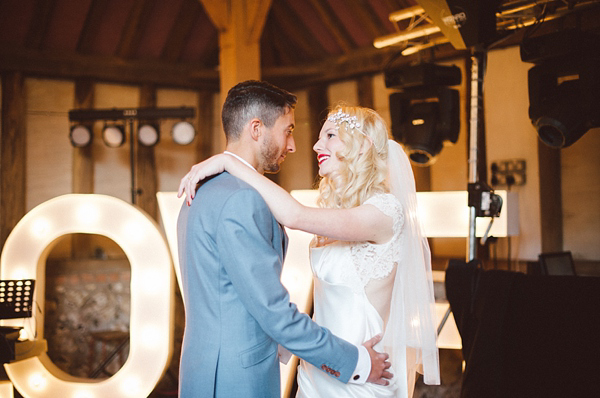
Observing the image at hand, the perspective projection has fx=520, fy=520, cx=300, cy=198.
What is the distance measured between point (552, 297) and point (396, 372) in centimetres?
77

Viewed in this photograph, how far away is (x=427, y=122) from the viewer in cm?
385

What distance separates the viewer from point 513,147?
596cm

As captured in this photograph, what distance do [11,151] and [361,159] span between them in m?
5.55

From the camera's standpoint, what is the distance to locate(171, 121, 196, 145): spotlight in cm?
628

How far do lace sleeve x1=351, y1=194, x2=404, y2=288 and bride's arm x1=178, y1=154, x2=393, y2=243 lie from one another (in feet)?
0.17

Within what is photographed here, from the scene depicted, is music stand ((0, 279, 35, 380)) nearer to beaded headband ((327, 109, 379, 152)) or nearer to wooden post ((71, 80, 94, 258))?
beaded headband ((327, 109, 379, 152))

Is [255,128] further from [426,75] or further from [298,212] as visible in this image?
[426,75]

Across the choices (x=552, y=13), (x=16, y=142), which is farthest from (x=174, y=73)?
(x=552, y=13)

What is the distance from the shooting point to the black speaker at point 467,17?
108 inches

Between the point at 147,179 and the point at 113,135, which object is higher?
the point at 113,135

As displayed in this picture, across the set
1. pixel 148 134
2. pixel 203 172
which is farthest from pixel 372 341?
pixel 148 134

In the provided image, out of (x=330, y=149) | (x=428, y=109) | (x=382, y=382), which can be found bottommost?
(x=382, y=382)

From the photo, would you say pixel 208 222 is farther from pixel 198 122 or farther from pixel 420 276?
pixel 198 122

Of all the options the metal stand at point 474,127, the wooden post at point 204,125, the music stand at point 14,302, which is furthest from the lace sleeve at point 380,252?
the wooden post at point 204,125
